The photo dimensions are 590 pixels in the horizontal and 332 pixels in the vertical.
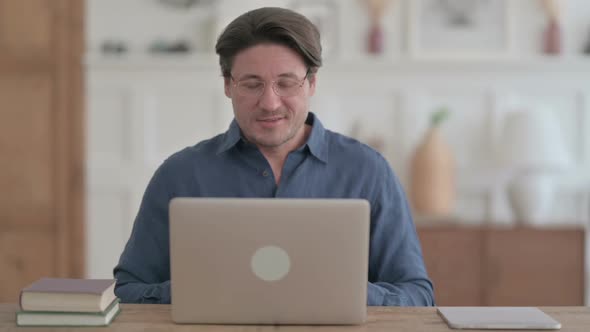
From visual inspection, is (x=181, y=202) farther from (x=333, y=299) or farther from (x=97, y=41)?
(x=97, y=41)

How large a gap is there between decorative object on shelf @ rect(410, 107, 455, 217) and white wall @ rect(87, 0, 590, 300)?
19 cm

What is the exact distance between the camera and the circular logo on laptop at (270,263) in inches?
57.9

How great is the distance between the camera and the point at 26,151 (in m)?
4.47

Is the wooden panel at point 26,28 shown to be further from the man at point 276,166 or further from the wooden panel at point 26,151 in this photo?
the man at point 276,166

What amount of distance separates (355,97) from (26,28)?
194 centimetres

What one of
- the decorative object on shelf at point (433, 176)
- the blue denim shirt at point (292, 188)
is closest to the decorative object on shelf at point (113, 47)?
the decorative object on shelf at point (433, 176)

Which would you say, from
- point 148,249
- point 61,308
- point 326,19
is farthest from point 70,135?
point 61,308

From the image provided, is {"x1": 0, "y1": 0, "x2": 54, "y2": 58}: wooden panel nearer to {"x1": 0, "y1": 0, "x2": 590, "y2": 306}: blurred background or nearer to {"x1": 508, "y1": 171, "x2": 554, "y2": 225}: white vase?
{"x1": 0, "y1": 0, "x2": 590, "y2": 306}: blurred background

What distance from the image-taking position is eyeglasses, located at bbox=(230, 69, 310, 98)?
77.5 inches

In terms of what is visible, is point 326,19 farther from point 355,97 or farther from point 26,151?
point 26,151

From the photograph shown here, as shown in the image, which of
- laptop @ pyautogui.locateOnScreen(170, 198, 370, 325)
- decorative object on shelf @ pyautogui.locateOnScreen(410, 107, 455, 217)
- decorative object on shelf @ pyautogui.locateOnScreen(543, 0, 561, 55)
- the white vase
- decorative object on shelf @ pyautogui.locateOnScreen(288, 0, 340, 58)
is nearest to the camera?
laptop @ pyautogui.locateOnScreen(170, 198, 370, 325)

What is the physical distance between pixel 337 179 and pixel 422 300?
16.4 inches

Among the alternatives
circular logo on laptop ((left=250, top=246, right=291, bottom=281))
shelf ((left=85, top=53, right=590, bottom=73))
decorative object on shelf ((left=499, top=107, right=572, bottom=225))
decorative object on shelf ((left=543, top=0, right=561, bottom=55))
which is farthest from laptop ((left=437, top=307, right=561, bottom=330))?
decorative object on shelf ((left=543, top=0, right=561, bottom=55))

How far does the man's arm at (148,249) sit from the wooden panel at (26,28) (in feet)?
8.70
